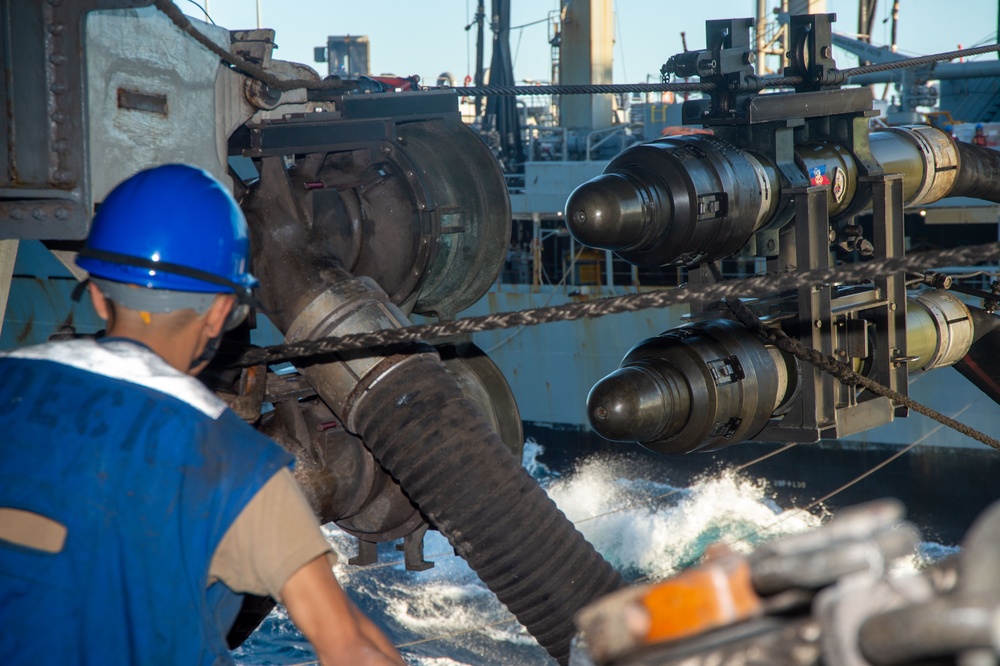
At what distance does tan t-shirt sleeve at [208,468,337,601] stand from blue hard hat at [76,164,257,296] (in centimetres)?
39

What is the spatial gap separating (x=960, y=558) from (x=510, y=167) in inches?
825

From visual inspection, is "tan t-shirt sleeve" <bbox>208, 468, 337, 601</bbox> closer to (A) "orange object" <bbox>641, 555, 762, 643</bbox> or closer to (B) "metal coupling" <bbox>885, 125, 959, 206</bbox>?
(A) "orange object" <bbox>641, 555, 762, 643</bbox>

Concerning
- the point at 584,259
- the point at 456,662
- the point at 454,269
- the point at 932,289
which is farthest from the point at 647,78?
the point at 454,269

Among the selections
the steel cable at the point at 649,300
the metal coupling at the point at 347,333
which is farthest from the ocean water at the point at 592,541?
the steel cable at the point at 649,300

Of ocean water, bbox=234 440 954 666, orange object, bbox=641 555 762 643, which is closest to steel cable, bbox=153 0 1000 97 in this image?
orange object, bbox=641 555 762 643

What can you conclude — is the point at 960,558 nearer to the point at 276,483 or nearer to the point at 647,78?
the point at 276,483

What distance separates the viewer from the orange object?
99 cm

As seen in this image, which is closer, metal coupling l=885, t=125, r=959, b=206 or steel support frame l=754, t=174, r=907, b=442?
steel support frame l=754, t=174, r=907, b=442

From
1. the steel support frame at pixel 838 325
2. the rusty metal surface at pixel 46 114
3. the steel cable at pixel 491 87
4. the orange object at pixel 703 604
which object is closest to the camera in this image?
the orange object at pixel 703 604

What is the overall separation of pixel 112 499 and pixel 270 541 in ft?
0.78

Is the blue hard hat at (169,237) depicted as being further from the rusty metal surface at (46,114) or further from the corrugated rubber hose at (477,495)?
the corrugated rubber hose at (477,495)

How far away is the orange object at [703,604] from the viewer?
99 cm

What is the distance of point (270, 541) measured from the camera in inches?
62.2

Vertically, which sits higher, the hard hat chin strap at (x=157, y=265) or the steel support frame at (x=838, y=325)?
Result: the hard hat chin strap at (x=157, y=265)
